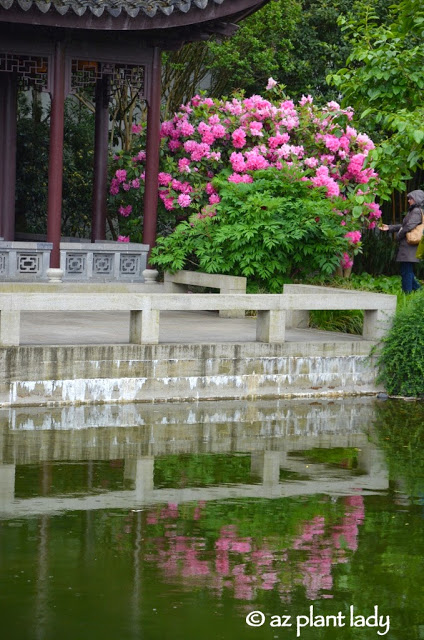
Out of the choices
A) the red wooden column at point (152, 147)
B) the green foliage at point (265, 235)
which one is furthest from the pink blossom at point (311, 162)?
the red wooden column at point (152, 147)

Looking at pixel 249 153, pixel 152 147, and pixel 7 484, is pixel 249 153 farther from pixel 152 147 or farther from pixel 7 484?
pixel 7 484

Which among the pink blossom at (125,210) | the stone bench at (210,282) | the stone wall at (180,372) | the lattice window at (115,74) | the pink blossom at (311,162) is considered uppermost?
the lattice window at (115,74)

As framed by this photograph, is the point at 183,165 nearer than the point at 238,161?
No

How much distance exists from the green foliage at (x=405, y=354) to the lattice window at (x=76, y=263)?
541 cm

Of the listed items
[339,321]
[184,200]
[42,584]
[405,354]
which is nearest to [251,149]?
[184,200]

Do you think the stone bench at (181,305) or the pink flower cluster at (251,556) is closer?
the pink flower cluster at (251,556)

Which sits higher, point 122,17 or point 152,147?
point 122,17

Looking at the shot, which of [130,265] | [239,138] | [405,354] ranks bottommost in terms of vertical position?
[405,354]

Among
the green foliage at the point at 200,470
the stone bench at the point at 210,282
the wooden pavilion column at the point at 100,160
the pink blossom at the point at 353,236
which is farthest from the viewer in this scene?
the wooden pavilion column at the point at 100,160

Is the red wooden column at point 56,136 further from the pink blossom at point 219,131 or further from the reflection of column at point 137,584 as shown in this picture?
the reflection of column at point 137,584

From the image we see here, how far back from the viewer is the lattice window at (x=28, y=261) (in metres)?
17.8

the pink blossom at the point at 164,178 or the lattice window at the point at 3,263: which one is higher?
the pink blossom at the point at 164,178

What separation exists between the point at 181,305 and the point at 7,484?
4.39m

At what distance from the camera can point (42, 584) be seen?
22.7 feet
